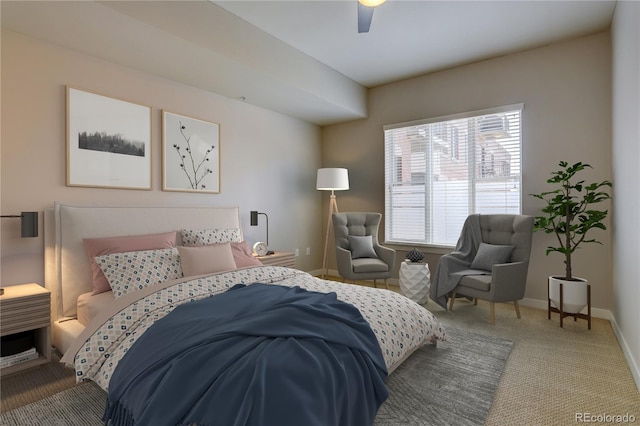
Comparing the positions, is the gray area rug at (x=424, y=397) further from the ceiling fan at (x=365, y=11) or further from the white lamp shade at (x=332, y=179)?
the white lamp shade at (x=332, y=179)

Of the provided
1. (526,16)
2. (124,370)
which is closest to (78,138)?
(124,370)

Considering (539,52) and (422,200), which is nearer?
(539,52)

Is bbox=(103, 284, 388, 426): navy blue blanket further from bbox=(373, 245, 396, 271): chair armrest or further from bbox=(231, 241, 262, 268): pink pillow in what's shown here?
bbox=(373, 245, 396, 271): chair armrest

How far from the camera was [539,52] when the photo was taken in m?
3.96

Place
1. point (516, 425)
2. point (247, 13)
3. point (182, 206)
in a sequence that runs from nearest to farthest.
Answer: point (516, 425), point (247, 13), point (182, 206)

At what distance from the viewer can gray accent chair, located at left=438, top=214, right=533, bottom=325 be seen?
10.9 feet

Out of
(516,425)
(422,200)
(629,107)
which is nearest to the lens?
(516,425)

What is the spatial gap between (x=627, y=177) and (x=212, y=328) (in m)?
3.21

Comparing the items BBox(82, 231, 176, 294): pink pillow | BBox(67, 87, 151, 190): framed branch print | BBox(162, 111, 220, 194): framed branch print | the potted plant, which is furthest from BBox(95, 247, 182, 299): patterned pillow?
the potted plant

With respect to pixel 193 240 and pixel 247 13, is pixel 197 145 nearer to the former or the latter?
pixel 193 240

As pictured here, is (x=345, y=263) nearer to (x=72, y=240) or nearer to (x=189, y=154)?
(x=189, y=154)

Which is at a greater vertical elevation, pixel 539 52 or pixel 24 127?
pixel 539 52

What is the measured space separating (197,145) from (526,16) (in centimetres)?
368

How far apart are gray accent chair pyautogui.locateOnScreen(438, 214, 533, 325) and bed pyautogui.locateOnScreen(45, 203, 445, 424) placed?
0.95 meters
